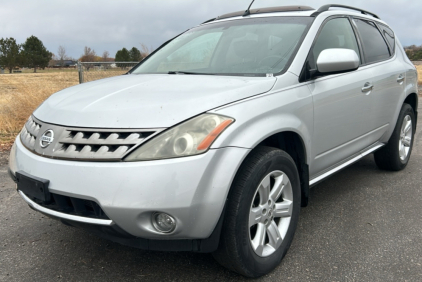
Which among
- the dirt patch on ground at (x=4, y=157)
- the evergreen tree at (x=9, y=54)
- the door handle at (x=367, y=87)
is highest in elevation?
the evergreen tree at (x=9, y=54)

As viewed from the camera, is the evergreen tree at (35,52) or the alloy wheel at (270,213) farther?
the evergreen tree at (35,52)

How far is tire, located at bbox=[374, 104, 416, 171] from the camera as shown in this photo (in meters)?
4.00

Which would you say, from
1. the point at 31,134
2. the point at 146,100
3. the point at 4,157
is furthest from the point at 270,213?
the point at 4,157

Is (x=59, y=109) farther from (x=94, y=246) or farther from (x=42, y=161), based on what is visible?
(x=94, y=246)

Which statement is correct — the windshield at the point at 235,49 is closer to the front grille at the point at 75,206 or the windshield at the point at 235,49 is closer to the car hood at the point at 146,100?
the car hood at the point at 146,100

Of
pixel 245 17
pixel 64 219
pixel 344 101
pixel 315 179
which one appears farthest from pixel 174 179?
pixel 245 17

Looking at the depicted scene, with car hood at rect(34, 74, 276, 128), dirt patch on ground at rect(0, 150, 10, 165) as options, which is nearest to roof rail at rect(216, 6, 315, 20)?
car hood at rect(34, 74, 276, 128)

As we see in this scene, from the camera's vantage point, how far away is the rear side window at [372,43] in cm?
356

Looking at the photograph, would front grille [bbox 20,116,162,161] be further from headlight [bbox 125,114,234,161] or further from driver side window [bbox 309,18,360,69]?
driver side window [bbox 309,18,360,69]

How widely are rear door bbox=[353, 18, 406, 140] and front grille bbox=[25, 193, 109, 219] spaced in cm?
251

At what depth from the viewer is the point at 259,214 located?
84.7 inches

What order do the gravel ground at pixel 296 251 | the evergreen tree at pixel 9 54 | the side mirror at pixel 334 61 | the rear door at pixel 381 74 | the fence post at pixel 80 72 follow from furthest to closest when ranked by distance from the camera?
the evergreen tree at pixel 9 54
the fence post at pixel 80 72
the rear door at pixel 381 74
the side mirror at pixel 334 61
the gravel ground at pixel 296 251

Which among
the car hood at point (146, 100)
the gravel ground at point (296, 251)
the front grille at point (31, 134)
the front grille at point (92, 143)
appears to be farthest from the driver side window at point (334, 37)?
the front grille at point (31, 134)

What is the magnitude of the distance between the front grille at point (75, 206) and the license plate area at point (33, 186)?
38 mm
